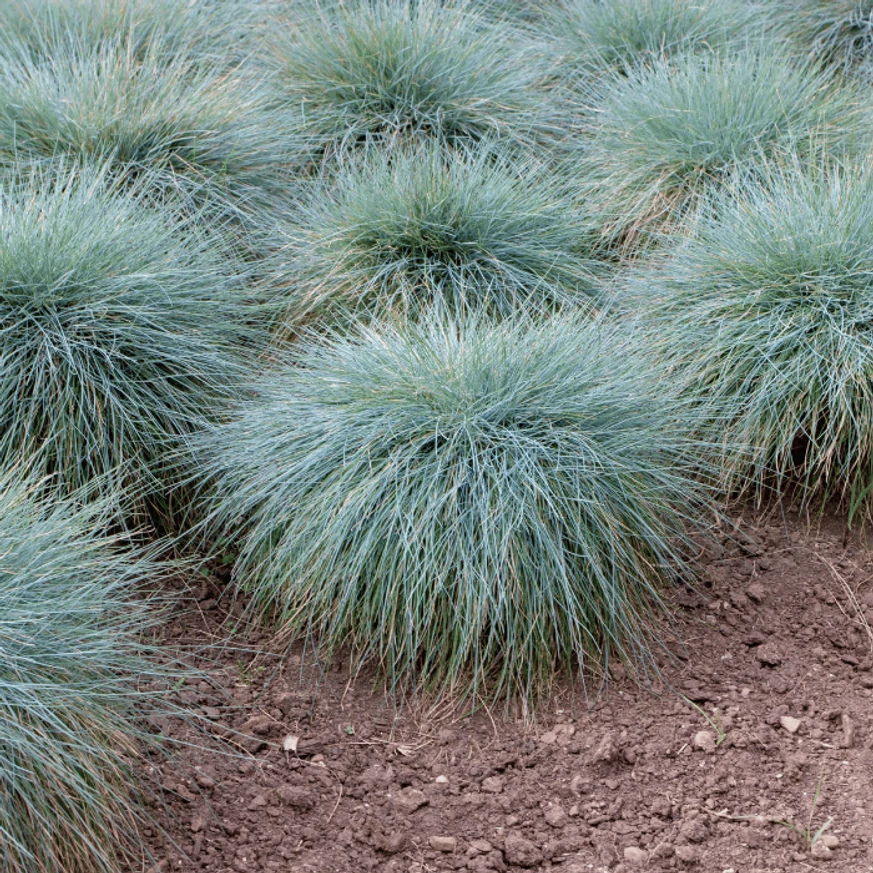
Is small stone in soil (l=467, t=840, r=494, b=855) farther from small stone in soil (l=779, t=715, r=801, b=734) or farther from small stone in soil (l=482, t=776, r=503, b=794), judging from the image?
small stone in soil (l=779, t=715, r=801, b=734)

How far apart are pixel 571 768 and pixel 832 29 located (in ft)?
15.2

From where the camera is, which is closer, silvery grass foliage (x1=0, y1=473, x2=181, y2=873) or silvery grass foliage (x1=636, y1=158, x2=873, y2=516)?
silvery grass foliage (x1=0, y1=473, x2=181, y2=873)

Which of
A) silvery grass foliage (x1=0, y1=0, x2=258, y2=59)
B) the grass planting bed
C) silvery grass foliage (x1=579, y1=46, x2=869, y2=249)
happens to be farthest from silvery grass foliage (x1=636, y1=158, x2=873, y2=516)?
silvery grass foliage (x1=0, y1=0, x2=258, y2=59)

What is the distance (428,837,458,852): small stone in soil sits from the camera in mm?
2938

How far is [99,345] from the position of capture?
12.8 ft

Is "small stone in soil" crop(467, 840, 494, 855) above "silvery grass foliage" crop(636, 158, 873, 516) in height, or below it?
below

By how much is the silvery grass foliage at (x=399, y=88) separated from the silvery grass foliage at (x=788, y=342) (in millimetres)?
1630

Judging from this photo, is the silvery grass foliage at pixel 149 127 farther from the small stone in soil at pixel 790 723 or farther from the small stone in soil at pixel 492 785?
the small stone in soil at pixel 790 723

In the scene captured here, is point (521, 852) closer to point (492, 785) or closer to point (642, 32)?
point (492, 785)

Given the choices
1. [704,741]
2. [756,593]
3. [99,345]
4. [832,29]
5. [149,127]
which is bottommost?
[704,741]

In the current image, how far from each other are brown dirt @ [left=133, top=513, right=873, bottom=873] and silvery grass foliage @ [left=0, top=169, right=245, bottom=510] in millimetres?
657

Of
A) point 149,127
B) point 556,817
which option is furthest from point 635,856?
point 149,127

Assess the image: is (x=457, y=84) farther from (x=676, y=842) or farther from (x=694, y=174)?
(x=676, y=842)

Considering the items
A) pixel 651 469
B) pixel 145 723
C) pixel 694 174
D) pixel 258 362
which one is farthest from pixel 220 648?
pixel 694 174
